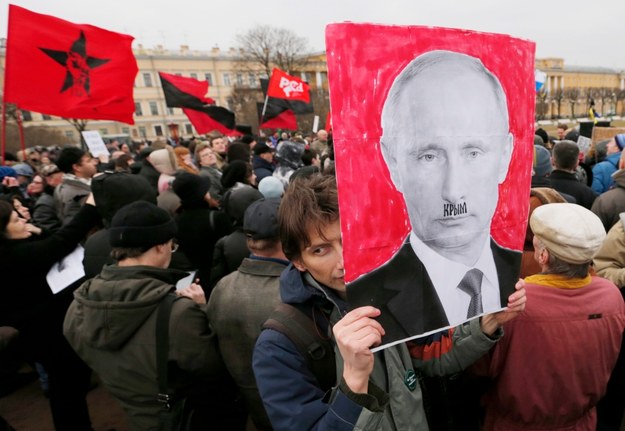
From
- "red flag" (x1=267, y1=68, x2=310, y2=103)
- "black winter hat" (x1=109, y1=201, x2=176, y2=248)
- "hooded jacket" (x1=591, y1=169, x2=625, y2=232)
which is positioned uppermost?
"red flag" (x1=267, y1=68, x2=310, y2=103)

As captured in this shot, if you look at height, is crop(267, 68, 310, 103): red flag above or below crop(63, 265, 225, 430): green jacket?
above

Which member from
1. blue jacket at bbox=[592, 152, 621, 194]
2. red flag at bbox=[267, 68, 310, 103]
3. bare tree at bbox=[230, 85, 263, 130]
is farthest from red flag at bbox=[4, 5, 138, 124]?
bare tree at bbox=[230, 85, 263, 130]

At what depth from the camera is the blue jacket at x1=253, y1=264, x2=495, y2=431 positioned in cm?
101

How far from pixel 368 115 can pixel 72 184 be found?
3894 mm

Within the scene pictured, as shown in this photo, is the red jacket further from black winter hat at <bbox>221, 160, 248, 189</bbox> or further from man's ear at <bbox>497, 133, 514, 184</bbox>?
black winter hat at <bbox>221, 160, 248, 189</bbox>

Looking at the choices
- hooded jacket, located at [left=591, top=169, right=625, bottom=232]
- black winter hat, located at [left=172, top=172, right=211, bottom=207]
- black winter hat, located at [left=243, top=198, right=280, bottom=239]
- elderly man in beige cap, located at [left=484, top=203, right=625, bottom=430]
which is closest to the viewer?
elderly man in beige cap, located at [left=484, top=203, right=625, bottom=430]

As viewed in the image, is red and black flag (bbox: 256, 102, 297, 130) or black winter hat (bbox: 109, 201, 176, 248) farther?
red and black flag (bbox: 256, 102, 297, 130)

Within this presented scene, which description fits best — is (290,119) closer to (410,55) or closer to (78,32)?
(78,32)

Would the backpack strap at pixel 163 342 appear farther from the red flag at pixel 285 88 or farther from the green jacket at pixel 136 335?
the red flag at pixel 285 88


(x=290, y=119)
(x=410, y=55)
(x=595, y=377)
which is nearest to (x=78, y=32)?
(x=410, y=55)

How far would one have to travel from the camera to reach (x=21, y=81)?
3393mm

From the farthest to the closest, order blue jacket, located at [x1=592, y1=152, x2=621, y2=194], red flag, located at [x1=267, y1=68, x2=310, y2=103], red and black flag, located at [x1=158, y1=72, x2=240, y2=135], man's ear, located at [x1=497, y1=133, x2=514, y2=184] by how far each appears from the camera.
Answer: red flag, located at [x1=267, y1=68, x2=310, y2=103] → red and black flag, located at [x1=158, y1=72, x2=240, y2=135] → blue jacket, located at [x1=592, y1=152, x2=621, y2=194] → man's ear, located at [x1=497, y1=133, x2=514, y2=184]

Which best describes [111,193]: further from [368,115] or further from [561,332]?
[561,332]

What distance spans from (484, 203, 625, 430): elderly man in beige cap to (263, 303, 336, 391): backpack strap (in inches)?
31.9
